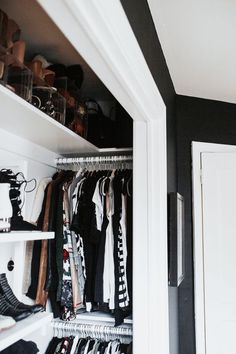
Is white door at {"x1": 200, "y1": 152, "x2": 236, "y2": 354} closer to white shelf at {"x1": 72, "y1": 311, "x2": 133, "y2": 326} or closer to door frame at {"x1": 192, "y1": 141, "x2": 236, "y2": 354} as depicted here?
door frame at {"x1": 192, "y1": 141, "x2": 236, "y2": 354}

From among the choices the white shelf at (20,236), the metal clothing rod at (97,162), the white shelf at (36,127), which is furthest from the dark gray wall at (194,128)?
the white shelf at (20,236)

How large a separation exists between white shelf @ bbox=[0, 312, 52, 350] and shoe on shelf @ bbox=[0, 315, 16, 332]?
2 cm

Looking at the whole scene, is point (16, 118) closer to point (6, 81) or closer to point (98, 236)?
point (6, 81)

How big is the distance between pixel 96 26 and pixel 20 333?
116 centimetres

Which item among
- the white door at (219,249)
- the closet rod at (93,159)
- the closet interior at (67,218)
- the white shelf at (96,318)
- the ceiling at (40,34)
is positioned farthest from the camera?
the white door at (219,249)

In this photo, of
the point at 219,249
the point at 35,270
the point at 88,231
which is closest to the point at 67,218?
the point at 88,231

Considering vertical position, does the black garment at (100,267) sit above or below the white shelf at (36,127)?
below

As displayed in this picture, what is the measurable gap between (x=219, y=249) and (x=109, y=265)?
3.03 feet

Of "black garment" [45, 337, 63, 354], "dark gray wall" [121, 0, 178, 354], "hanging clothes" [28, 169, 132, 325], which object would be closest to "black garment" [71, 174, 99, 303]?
"hanging clothes" [28, 169, 132, 325]

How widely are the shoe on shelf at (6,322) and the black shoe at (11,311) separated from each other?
0.14 feet

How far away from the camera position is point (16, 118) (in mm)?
1460

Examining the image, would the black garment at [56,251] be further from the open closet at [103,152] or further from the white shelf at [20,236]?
the white shelf at [20,236]

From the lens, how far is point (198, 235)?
2340 millimetres

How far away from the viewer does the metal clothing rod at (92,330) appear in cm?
186
